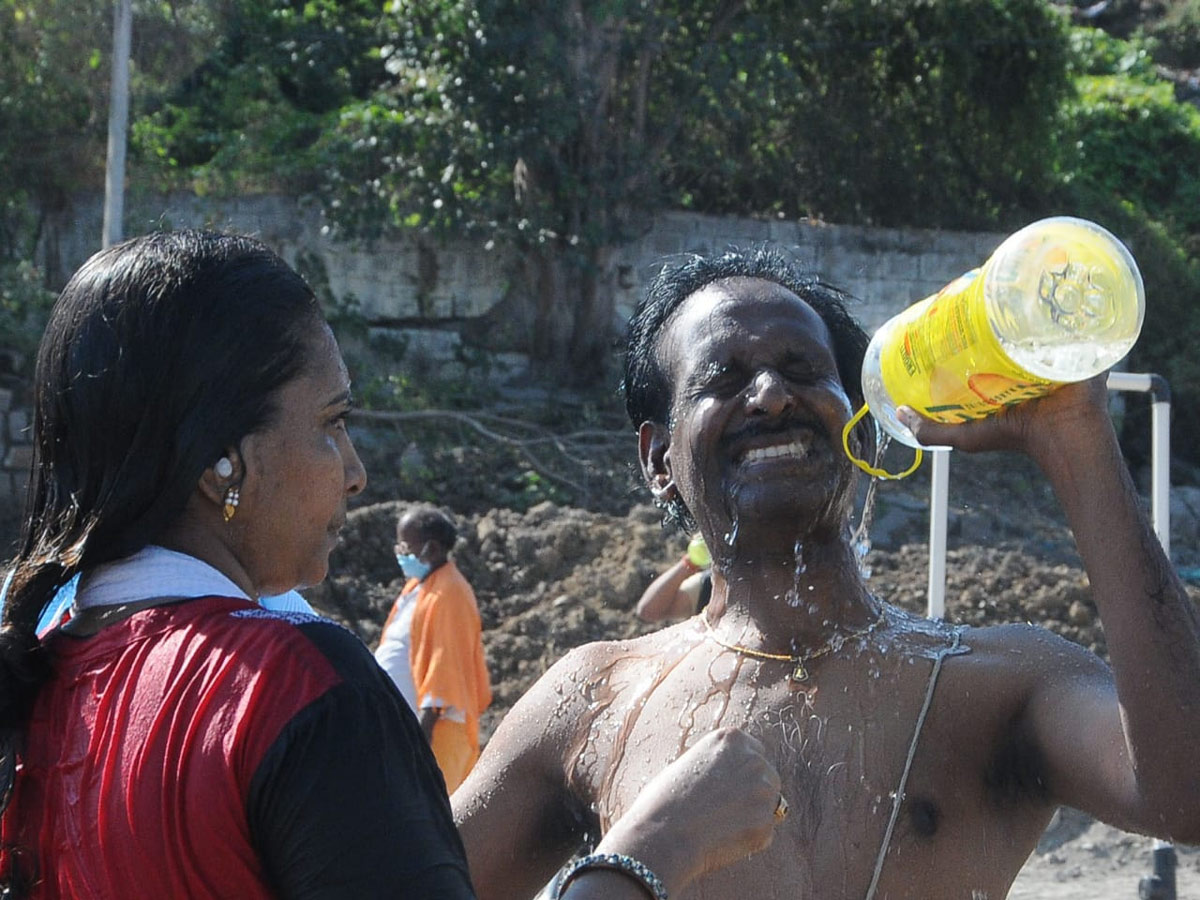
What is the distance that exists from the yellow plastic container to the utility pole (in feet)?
28.6

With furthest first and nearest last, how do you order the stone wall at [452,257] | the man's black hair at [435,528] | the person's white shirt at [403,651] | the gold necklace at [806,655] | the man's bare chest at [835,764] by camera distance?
the stone wall at [452,257] → the person's white shirt at [403,651] → the man's black hair at [435,528] → the gold necklace at [806,655] → the man's bare chest at [835,764]

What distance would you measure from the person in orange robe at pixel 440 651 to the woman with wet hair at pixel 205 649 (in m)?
4.74

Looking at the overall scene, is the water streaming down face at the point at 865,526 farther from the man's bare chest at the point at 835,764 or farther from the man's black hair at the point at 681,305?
the man's bare chest at the point at 835,764

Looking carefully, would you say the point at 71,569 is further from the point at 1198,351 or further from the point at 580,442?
the point at 1198,351

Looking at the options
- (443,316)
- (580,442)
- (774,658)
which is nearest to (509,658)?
(580,442)

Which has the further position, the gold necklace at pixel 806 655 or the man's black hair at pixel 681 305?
the man's black hair at pixel 681 305

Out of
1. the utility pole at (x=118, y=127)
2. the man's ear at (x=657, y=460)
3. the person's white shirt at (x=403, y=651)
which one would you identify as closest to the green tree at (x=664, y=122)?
the utility pole at (x=118, y=127)

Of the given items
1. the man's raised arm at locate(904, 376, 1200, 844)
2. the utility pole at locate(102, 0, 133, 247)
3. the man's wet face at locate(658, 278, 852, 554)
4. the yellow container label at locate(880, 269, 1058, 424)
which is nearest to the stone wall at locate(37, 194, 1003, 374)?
the utility pole at locate(102, 0, 133, 247)

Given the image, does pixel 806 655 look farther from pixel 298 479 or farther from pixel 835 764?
pixel 298 479

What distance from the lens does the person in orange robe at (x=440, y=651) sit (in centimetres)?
627

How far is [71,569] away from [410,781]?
0.39 meters

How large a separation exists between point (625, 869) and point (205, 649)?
439 mm

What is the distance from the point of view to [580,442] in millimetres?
11805

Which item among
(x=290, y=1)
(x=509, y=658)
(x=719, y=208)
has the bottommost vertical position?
(x=509, y=658)
